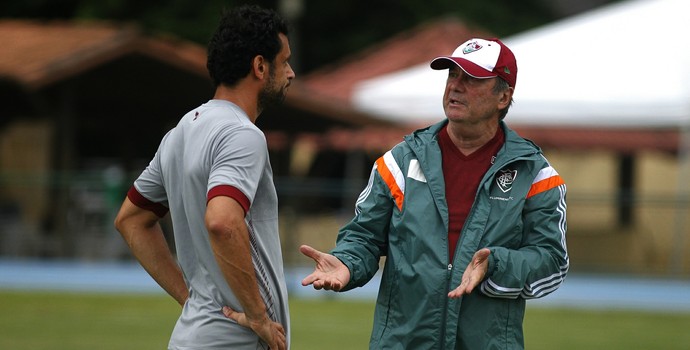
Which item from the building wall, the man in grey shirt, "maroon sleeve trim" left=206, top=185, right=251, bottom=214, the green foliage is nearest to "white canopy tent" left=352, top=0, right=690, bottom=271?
the building wall

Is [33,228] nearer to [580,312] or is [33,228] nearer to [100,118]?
[100,118]

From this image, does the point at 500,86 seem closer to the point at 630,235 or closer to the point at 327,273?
the point at 327,273

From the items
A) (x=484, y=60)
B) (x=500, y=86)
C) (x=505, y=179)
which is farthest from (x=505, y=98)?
(x=505, y=179)

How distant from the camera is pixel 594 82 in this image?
19344mm

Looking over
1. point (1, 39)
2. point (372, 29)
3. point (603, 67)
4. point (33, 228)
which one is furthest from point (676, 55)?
point (372, 29)

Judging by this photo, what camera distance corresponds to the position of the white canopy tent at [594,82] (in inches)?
744

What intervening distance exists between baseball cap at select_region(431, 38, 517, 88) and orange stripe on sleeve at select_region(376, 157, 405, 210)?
1.46 ft

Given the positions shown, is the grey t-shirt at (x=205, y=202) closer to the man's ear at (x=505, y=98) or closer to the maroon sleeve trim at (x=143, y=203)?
the maroon sleeve trim at (x=143, y=203)

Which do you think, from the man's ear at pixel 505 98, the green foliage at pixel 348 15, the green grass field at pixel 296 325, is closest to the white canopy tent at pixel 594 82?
the green grass field at pixel 296 325

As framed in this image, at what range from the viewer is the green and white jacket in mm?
4730

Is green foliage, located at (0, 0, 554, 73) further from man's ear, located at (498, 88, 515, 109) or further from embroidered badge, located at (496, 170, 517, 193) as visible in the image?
embroidered badge, located at (496, 170, 517, 193)

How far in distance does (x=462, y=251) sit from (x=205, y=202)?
97 cm

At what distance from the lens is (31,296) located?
16375 millimetres

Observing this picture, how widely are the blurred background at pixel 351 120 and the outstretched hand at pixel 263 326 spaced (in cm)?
1431
